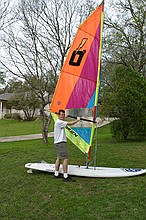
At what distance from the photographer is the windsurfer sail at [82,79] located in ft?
20.6

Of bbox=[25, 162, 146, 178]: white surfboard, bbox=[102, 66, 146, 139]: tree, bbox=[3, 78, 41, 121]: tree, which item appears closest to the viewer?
bbox=[25, 162, 146, 178]: white surfboard

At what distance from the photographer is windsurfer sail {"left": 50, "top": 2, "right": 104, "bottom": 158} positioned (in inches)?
247

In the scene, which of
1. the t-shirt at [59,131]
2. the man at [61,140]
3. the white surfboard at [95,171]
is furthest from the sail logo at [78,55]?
the white surfboard at [95,171]

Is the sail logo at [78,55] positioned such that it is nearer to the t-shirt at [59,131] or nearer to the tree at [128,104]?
the t-shirt at [59,131]

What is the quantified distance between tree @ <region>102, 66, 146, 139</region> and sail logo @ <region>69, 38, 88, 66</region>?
5867 mm

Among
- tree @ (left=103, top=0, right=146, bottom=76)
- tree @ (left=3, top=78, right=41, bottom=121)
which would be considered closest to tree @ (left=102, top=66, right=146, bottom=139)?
tree @ (left=103, top=0, right=146, bottom=76)

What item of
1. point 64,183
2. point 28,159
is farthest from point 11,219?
point 28,159

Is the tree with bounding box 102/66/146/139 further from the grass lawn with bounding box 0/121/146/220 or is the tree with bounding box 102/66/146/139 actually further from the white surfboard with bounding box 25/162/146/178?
the grass lawn with bounding box 0/121/146/220

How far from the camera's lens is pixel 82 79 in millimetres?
6363

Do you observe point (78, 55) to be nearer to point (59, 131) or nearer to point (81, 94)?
point (81, 94)

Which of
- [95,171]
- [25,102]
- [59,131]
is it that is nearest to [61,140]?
[59,131]

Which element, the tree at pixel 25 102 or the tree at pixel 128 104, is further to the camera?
the tree at pixel 25 102

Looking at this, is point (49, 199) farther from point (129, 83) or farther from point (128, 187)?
point (129, 83)

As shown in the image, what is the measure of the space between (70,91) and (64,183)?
2.10 m
